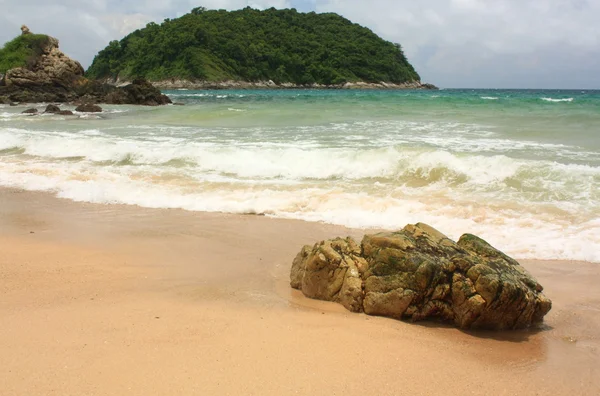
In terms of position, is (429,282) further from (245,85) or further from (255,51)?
(255,51)

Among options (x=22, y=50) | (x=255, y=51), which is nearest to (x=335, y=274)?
(x=22, y=50)

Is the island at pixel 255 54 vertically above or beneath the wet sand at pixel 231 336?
above

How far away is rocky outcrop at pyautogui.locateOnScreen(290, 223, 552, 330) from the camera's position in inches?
148

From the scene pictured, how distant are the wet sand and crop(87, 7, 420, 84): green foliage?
295ft

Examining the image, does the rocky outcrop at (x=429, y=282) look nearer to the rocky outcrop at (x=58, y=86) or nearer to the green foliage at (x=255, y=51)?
the rocky outcrop at (x=58, y=86)

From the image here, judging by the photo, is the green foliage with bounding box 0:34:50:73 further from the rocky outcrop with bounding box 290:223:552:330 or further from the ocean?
the rocky outcrop with bounding box 290:223:552:330

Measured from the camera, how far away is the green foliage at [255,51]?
9494 centimetres

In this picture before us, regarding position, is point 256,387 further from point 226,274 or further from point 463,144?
point 463,144

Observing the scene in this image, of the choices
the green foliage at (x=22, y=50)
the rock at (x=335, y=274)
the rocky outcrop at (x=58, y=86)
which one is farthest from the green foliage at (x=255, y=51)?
the rock at (x=335, y=274)

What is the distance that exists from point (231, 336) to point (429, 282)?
1.55 m

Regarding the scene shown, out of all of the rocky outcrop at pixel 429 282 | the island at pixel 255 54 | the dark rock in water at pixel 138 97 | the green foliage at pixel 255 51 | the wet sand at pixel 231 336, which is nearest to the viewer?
the wet sand at pixel 231 336

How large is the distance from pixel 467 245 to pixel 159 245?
3.29 m

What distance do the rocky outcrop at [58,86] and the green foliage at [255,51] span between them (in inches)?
1800

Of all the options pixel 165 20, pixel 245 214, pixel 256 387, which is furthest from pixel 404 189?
pixel 165 20
